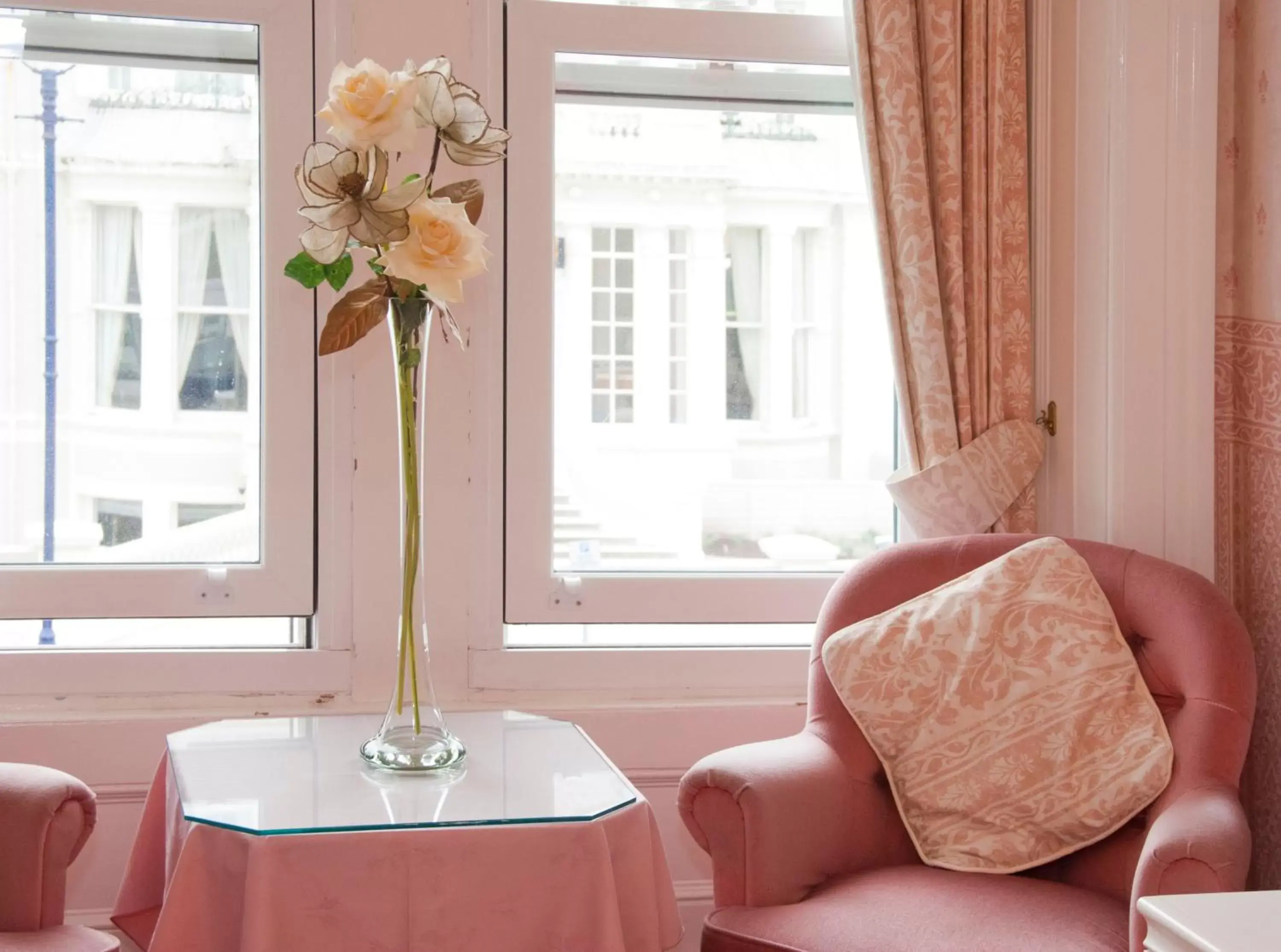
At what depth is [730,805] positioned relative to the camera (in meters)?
1.91

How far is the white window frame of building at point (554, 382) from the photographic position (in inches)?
102

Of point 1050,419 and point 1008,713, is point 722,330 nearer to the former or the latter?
point 1050,419

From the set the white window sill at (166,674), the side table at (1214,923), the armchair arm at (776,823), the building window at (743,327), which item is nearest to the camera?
the side table at (1214,923)

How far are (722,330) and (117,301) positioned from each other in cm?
122

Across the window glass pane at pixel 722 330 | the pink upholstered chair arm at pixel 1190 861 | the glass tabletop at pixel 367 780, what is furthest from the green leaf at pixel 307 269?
the pink upholstered chair arm at pixel 1190 861

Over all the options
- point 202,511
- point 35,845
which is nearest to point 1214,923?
point 35,845

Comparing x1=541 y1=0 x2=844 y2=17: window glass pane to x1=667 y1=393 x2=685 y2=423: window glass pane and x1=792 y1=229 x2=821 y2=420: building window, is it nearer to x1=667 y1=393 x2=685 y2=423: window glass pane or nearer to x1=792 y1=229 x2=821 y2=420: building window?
x1=792 y1=229 x2=821 y2=420: building window

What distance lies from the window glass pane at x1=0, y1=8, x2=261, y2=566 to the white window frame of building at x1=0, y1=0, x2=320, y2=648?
4 centimetres

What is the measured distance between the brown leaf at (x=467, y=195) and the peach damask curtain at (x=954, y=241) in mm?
985

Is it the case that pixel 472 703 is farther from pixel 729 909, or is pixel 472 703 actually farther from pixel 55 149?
pixel 55 149

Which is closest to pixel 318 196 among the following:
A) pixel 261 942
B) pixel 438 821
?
pixel 438 821

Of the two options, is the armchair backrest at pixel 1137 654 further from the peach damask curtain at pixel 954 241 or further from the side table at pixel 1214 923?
the side table at pixel 1214 923

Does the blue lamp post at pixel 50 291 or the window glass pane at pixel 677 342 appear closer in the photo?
the blue lamp post at pixel 50 291

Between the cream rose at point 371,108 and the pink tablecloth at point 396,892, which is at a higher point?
the cream rose at point 371,108
